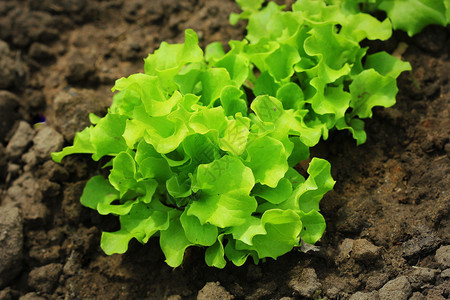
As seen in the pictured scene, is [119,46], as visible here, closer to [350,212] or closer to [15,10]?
[15,10]

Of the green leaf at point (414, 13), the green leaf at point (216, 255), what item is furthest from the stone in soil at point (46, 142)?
the green leaf at point (414, 13)

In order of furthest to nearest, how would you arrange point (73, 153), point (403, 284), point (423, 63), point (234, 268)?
point (423, 63) < point (73, 153) < point (234, 268) < point (403, 284)

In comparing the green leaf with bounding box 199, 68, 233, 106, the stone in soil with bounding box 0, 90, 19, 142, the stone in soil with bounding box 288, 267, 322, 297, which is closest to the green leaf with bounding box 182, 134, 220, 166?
the green leaf with bounding box 199, 68, 233, 106

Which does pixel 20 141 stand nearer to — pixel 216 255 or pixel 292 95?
pixel 216 255

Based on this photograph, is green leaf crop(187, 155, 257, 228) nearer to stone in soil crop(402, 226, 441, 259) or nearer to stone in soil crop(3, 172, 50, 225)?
stone in soil crop(402, 226, 441, 259)

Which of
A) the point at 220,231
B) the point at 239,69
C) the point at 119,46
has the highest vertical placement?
the point at 239,69

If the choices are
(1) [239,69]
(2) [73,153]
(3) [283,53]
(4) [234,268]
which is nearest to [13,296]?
(2) [73,153]
